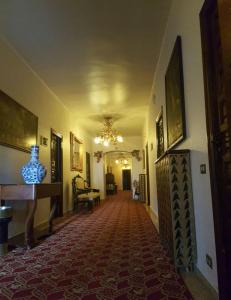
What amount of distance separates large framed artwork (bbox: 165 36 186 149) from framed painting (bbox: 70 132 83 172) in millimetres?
4834

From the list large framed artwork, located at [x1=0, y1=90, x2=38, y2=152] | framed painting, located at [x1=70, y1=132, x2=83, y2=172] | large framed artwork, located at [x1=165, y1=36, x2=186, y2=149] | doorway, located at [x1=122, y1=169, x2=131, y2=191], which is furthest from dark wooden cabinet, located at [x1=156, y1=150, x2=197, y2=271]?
doorway, located at [x1=122, y1=169, x2=131, y2=191]

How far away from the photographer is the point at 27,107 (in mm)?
4527

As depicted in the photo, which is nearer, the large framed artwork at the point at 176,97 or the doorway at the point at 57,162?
the large framed artwork at the point at 176,97

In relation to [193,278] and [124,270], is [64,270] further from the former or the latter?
[193,278]

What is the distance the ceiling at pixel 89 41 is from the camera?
314 centimetres

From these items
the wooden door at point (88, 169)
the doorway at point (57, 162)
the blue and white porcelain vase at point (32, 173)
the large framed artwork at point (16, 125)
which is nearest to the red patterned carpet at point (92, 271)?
the blue and white porcelain vase at point (32, 173)

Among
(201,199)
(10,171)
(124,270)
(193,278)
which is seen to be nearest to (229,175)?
(201,199)

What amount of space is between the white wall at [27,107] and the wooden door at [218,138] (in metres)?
2.92

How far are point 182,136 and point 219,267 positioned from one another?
1.39m

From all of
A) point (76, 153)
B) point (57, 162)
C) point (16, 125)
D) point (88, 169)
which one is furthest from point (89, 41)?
point (88, 169)

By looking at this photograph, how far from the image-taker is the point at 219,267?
1646mm

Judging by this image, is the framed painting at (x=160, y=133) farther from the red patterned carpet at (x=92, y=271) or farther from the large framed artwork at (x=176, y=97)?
the red patterned carpet at (x=92, y=271)

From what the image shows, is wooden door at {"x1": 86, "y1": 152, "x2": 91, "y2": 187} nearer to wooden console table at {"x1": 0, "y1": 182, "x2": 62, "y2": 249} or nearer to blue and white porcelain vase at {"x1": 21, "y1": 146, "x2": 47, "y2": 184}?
blue and white porcelain vase at {"x1": 21, "y1": 146, "x2": 47, "y2": 184}

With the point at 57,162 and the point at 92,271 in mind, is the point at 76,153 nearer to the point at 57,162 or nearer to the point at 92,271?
the point at 57,162
